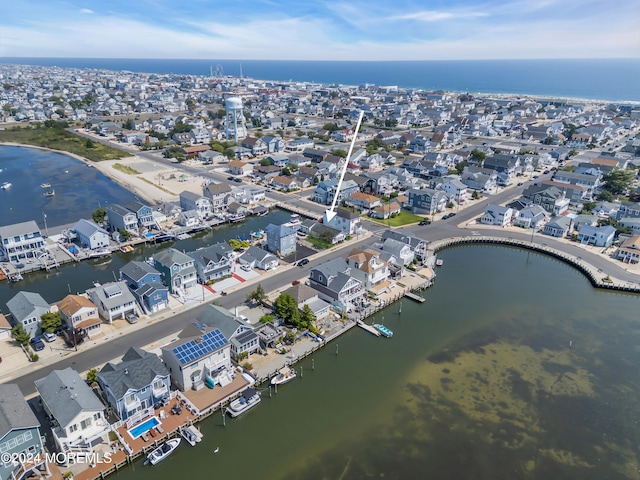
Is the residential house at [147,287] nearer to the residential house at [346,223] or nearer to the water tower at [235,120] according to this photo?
the residential house at [346,223]

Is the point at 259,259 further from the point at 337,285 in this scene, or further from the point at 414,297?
the point at 414,297

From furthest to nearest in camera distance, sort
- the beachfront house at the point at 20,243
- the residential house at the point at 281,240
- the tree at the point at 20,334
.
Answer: the residential house at the point at 281,240 < the beachfront house at the point at 20,243 < the tree at the point at 20,334

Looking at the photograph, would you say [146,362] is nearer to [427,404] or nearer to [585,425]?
[427,404]

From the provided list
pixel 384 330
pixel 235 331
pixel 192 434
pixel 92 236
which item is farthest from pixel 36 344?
pixel 384 330

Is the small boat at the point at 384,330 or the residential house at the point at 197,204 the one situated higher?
the residential house at the point at 197,204

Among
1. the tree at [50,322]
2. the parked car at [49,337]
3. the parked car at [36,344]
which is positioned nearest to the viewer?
the parked car at [36,344]

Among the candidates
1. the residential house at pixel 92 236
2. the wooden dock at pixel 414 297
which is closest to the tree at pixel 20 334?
the residential house at pixel 92 236

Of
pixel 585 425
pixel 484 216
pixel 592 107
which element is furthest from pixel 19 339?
pixel 592 107
